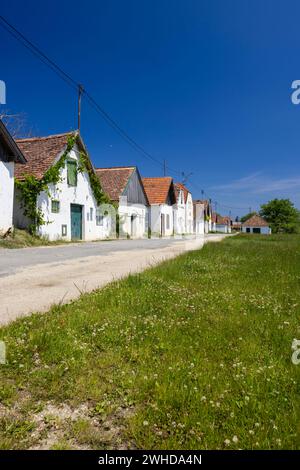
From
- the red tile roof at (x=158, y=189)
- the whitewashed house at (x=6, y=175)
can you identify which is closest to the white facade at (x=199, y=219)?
the red tile roof at (x=158, y=189)

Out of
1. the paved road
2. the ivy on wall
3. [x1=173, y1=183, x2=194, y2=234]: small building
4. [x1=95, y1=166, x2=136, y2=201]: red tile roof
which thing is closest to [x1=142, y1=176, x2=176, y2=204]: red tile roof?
[x1=173, y1=183, x2=194, y2=234]: small building

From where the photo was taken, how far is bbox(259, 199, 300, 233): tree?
100 metres

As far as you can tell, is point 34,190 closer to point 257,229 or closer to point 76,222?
point 76,222

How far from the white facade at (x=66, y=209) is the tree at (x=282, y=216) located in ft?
278

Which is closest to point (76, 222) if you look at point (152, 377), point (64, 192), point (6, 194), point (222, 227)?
point (64, 192)

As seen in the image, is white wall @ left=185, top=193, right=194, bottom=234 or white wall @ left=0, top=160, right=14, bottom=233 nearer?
white wall @ left=0, top=160, right=14, bottom=233

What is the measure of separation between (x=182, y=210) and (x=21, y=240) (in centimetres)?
4001

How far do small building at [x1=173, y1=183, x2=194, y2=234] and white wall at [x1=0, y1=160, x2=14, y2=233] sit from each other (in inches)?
1309

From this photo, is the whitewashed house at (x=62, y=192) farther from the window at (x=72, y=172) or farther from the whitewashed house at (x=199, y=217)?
the whitewashed house at (x=199, y=217)

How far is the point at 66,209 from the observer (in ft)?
78.2

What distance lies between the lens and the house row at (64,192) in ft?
62.3

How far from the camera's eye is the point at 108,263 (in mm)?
10797

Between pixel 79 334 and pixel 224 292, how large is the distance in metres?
3.13

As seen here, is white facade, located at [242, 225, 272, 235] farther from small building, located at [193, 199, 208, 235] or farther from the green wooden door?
the green wooden door
